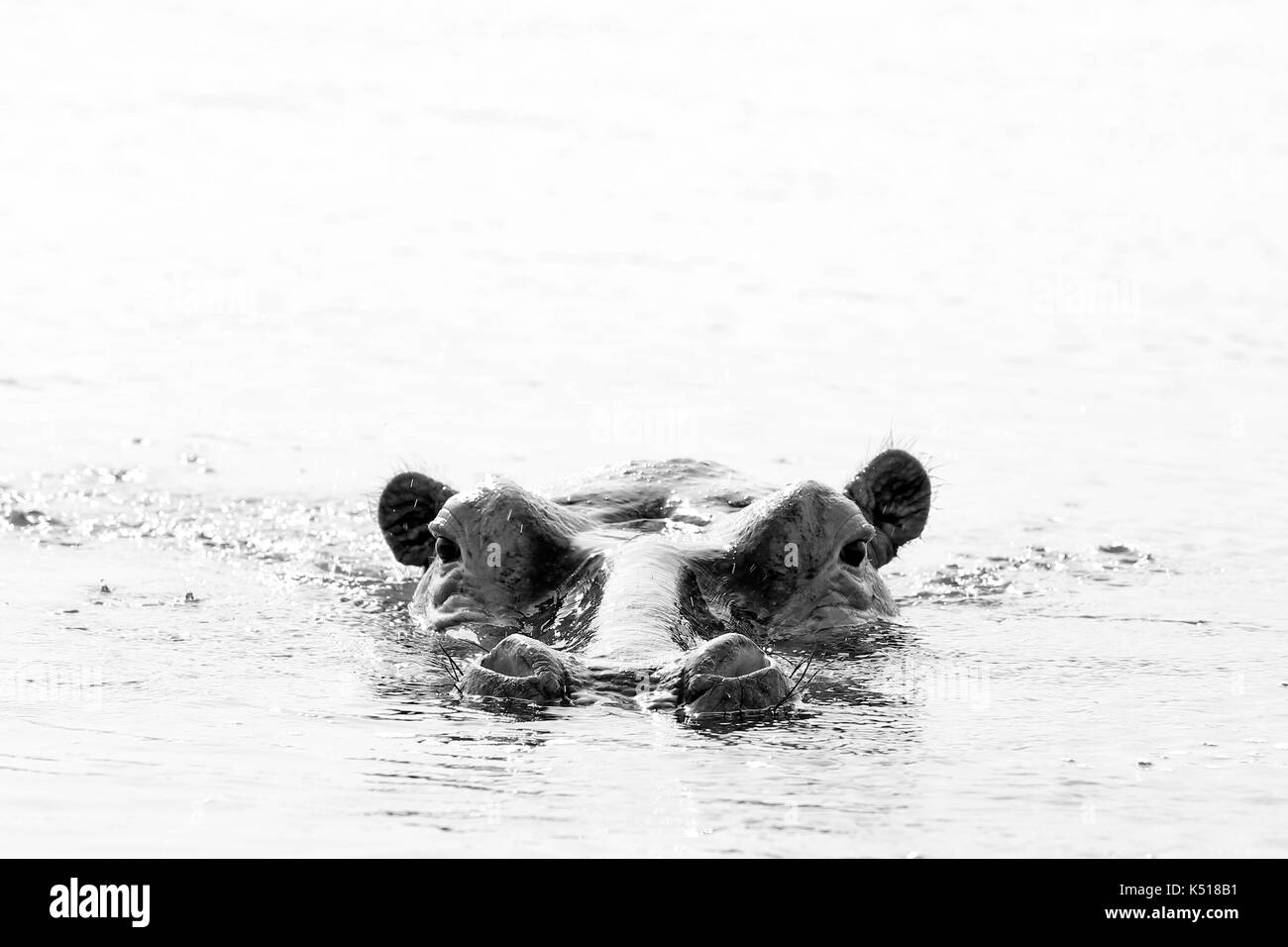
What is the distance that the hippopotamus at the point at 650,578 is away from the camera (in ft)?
27.3

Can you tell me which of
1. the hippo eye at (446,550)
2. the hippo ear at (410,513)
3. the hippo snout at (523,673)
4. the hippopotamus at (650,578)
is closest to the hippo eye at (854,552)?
the hippopotamus at (650,578)

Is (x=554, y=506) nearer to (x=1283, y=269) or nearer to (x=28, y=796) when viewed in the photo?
(x=28, y=796)

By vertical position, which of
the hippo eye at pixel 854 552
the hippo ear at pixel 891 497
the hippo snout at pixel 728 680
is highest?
the hippo ear at pixel 891 497

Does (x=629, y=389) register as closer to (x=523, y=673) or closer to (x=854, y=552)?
(x=854, y=552)

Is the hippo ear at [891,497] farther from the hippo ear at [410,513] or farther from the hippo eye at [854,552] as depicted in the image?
the hippo ear at [410,513]

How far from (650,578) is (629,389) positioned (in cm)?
887

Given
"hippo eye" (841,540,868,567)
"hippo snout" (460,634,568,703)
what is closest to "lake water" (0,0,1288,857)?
"hippo snout" (460,634,568,703)

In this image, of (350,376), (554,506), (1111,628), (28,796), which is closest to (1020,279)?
(350,376)

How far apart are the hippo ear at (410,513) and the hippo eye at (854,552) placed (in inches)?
88.8

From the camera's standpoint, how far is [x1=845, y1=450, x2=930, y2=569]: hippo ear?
11.8 m

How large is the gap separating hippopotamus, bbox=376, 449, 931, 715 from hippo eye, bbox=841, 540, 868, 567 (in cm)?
1

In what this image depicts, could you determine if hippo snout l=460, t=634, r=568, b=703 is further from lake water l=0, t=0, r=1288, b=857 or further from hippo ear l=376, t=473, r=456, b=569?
hippo ear l=376, t=473, r=456, b=569

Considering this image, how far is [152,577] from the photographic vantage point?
12.7 metres
